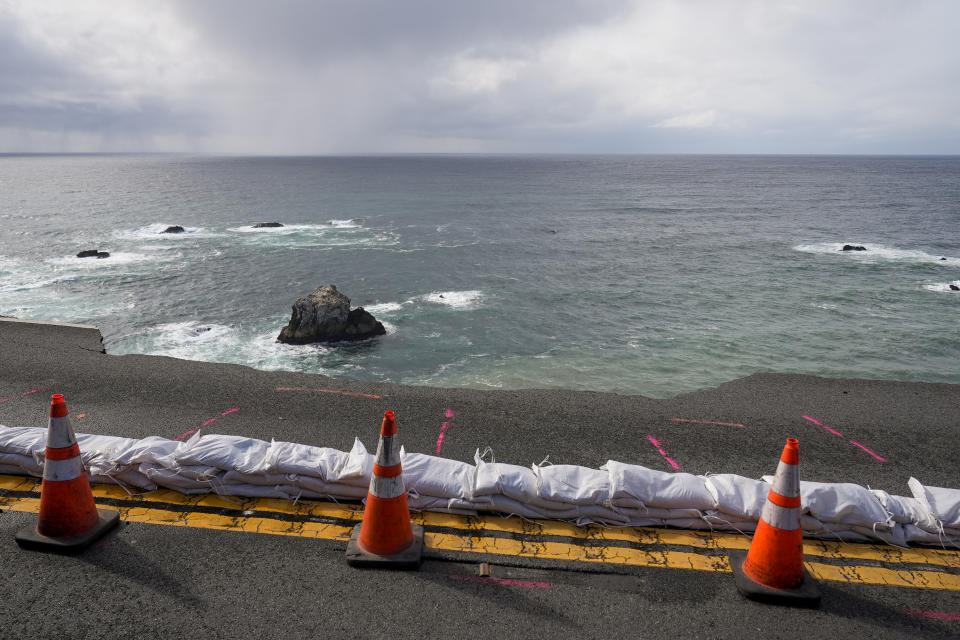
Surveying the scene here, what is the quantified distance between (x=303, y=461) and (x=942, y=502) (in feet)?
21.0

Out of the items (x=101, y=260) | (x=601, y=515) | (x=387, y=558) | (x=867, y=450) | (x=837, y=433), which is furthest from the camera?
(x=101, y=260)

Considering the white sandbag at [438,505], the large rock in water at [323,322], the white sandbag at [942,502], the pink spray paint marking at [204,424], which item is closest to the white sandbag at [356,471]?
the white sandbag at [438,505]

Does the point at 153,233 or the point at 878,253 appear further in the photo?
the point at 153,233

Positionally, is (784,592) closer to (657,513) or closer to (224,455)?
(657,513)

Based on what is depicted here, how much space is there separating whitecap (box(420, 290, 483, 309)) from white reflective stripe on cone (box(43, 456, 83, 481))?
66.2 ft

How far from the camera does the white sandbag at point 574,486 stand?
17.6 feet

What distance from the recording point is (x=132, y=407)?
8117 mm

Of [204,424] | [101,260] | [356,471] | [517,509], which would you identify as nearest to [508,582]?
[517,509]

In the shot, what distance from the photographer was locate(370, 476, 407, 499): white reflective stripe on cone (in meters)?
4.87

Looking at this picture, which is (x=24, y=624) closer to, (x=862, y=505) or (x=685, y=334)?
(x=862, y=505)

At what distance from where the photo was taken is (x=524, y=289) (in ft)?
93.2

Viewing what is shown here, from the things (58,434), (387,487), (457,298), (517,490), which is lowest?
(457,298)

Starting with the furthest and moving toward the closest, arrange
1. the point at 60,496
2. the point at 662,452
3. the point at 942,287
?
the point at 942,287
the point at 662,452
the point at 60,496

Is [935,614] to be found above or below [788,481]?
below
